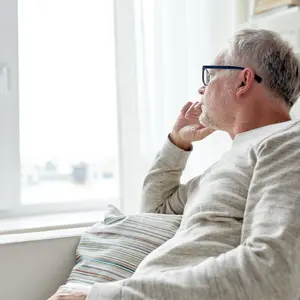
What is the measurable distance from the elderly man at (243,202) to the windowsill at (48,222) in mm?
581

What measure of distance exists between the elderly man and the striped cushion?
0.44ft

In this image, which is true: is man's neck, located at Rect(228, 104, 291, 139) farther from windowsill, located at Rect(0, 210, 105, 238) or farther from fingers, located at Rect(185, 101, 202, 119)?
windowsill, located at Rect(0, 210, 105, 238)

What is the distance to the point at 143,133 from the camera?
2.09 m

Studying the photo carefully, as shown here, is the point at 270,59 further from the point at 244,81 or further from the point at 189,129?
the point at 189,129

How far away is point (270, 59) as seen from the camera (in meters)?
1.32

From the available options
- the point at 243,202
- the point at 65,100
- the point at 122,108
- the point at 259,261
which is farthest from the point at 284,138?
the point at 65,100

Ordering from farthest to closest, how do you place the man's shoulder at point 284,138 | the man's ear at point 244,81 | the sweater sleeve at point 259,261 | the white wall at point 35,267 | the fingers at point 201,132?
the fingers at point 201,132
the white wall at point 35,267
the man's ear at point 244,81
the man's shoulder at point 284,138
the sweater sleeve at point 259,261

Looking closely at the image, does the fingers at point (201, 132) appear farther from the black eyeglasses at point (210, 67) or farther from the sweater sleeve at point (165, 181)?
the black eyeglasses at point (210, 67)

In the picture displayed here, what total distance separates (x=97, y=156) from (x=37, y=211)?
1.17ft

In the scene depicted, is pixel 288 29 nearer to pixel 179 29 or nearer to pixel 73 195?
pixel 179 29

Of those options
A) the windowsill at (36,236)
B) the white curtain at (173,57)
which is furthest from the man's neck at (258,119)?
the white curtain at (173,57)

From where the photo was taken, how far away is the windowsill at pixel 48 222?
193 cm

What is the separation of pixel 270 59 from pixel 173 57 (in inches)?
33.0

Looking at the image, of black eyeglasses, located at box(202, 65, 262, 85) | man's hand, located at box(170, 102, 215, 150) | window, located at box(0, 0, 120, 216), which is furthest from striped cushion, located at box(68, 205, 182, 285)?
window, located at box(0, 0, 120, 216)
